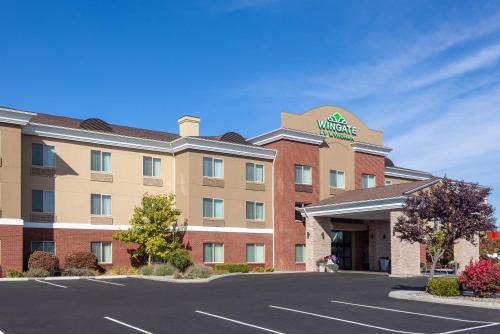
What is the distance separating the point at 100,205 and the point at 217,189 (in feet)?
25.3

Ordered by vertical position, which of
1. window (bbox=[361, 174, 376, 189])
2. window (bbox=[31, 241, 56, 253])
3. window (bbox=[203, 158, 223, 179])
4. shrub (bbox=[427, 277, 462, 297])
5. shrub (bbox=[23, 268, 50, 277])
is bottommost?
shrub (bbox=[23, 268, 50, 277])

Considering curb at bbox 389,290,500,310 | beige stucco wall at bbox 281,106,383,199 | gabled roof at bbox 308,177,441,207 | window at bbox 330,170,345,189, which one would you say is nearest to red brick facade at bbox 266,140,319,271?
beige stucco wall at bbox 281,106,383,199

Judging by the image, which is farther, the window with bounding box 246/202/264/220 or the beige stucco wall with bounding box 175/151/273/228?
the window with bounding box 246/202/264/220

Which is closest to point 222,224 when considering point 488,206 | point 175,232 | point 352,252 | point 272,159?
point 175,232

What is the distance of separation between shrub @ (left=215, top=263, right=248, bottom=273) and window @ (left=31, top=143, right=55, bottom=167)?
11894 millimetres

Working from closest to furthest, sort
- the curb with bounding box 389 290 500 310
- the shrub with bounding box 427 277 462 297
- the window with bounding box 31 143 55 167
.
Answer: the curb with bounding box 389 290 500 310 < the shrub with bounding box 427 277 462 297 < the window with bounding box 31 143 55 167

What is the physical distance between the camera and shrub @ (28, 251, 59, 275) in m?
30.4

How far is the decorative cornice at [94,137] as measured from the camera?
33188 millimetres

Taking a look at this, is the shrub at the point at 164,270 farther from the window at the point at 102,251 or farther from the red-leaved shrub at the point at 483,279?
the red-leaved shrub at the point at 483,279

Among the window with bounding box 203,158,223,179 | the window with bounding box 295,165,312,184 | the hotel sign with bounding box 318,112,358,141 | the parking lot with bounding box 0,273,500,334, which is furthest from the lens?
the hotel sign with bounding box 318,112,358,141

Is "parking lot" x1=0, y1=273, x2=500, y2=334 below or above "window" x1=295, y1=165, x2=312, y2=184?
below

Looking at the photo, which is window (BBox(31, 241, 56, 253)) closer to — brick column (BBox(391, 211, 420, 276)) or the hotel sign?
brick column (BBox(391, 211, 420, 276))

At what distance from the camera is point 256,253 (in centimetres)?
4053

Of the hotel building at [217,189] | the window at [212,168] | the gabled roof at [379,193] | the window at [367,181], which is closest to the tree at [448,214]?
the gabled roof at [379,193]
